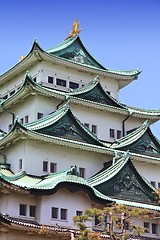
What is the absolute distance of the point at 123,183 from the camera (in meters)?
32.8

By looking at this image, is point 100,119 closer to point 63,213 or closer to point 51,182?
point 51,182

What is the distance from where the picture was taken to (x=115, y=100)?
1533 inches

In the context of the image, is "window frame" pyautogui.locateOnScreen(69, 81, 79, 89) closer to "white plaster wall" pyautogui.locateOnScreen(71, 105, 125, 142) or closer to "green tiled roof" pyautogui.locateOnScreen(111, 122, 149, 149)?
"white plaster wall" pyautogui.locateOnScreen(71, 105, 125, 142)

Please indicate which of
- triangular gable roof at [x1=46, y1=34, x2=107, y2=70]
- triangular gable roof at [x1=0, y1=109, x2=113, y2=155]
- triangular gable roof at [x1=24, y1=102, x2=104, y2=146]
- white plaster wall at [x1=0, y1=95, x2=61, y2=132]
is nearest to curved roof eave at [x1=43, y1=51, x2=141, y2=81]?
triangular gable roof at [x1=46, y1=34, x2=107, y2=70]

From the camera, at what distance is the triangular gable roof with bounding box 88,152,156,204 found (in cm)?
3209

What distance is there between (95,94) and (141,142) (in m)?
4.72

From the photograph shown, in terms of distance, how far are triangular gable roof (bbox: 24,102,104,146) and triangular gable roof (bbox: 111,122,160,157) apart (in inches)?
101

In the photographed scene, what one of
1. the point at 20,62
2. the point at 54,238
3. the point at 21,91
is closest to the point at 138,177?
the point at 54,238

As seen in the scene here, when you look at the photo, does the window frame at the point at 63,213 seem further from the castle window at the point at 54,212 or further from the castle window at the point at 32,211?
the castle window at the point at 32,211

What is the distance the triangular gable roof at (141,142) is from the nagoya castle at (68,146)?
0.07m

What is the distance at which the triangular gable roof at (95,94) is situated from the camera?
1467 inches

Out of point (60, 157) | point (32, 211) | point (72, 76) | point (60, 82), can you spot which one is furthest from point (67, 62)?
point (32, 211)

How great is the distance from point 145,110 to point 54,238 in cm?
1543

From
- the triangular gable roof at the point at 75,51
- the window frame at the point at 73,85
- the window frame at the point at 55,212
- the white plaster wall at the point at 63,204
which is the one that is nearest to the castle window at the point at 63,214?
the white plaster wall at the point at 63,204
